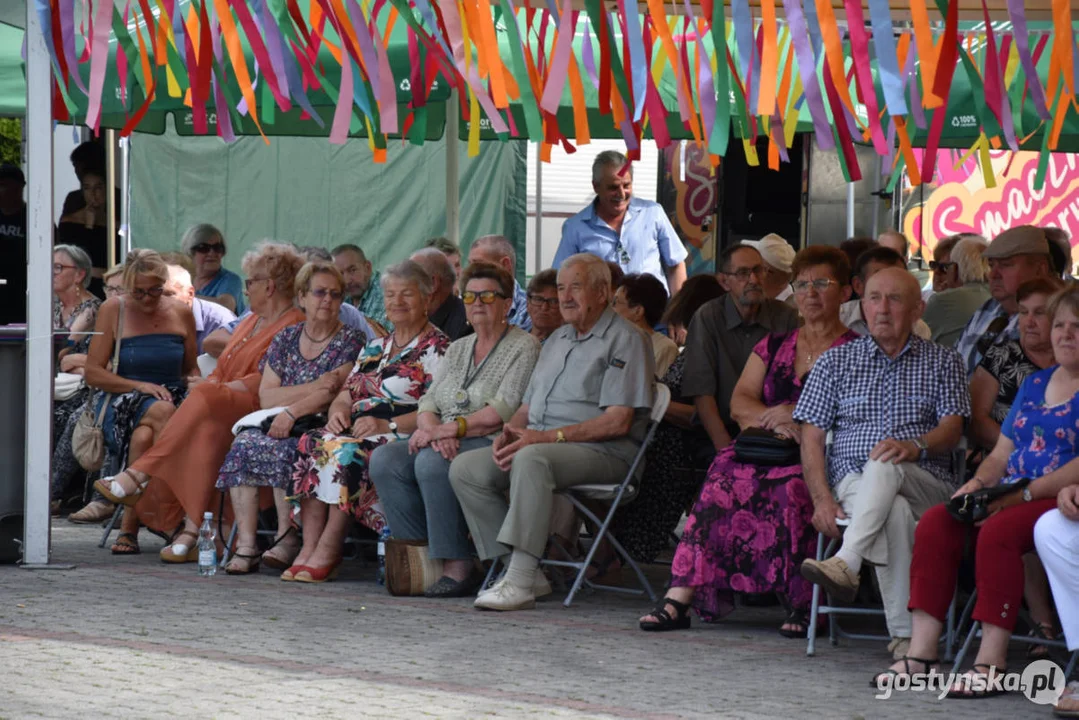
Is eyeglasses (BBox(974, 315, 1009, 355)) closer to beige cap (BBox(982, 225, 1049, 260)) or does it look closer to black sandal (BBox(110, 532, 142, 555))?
beige cap (BBox(982, 225, 1049, 260))

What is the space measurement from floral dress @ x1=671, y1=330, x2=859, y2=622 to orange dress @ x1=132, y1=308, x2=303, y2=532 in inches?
111

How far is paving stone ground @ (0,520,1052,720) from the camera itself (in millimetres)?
5145

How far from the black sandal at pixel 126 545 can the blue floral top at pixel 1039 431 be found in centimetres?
472

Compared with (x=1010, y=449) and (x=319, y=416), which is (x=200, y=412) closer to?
(x=319, y=416)

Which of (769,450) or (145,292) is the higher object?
(145,292)

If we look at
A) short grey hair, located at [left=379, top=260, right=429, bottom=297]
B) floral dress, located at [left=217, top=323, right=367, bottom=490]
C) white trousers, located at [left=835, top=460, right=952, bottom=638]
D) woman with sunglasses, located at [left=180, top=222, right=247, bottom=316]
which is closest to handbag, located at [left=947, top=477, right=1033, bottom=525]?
white trousers, located at [left=835, top=460, right=952, bottom=638]

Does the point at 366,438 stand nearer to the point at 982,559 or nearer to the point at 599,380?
the point at 599,380

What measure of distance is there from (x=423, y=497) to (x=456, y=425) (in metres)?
0.36

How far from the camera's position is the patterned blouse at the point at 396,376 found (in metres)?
8.11

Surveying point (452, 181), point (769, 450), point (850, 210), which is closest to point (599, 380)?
point (769, 450)

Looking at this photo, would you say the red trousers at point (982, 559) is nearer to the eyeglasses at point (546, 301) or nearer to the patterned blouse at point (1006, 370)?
the patterned blouse at point (1006, 370)

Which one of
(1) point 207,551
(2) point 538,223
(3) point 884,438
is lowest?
(1) point 207,551

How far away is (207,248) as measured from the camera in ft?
37.5

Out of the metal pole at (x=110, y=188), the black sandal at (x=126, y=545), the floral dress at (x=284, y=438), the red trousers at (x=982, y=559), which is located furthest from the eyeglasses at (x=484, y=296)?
the metal pole at (x=110, y=188)
